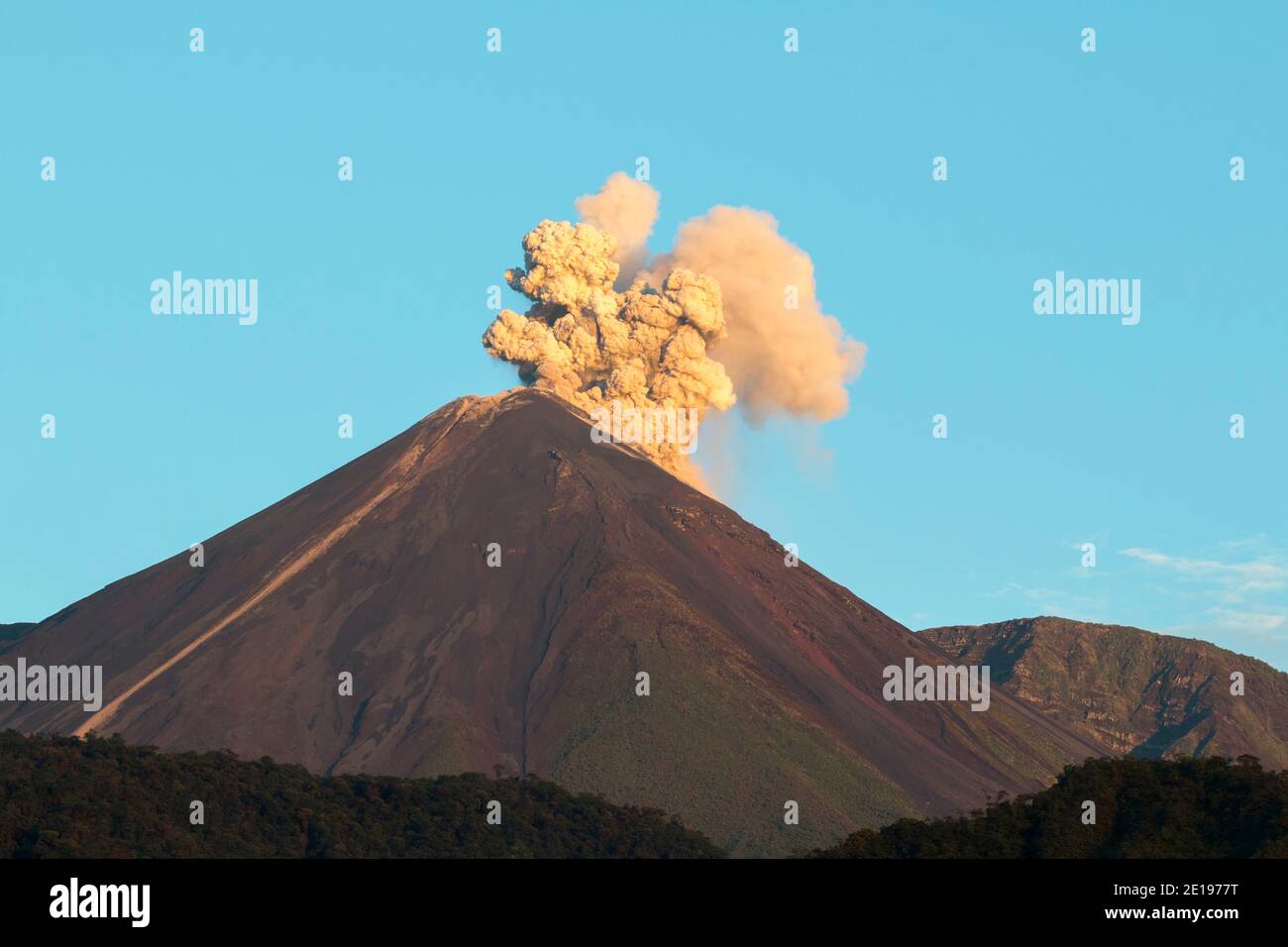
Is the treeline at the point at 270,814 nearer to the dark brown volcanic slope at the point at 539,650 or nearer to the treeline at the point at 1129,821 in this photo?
the dark brown volcanic slope at the point at 539,650

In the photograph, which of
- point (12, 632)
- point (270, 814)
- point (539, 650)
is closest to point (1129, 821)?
point (270, 814)

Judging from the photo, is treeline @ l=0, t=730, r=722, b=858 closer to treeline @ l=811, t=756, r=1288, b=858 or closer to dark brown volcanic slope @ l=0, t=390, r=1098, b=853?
dark brown volcanic slope @ l=0, t=390, r=1098, b=853

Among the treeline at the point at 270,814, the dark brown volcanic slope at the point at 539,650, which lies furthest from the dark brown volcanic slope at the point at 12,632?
the treeline at the point at 270,814

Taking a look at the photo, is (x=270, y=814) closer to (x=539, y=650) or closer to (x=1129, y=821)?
(x=1129, y=821)

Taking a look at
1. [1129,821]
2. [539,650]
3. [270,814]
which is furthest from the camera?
[539,650]

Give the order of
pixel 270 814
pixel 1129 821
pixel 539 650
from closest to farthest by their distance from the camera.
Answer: pixel 1129 821, pixel 270 814, pixel 539 650

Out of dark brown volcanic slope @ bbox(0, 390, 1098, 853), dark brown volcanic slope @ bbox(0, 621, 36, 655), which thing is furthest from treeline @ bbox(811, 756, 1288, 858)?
dark brown volcanic slope @ bbox(0, 621, 36, 655)
